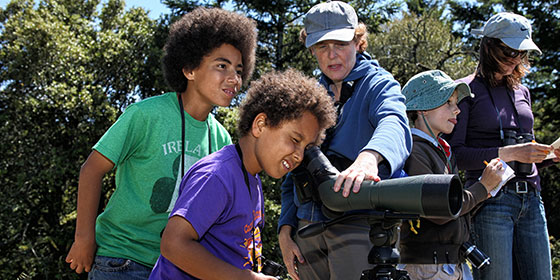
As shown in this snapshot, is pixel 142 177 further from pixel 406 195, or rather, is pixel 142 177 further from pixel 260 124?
pixel 406 195

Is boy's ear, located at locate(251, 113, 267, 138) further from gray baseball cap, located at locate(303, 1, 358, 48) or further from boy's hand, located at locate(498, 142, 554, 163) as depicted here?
boy's hand, located at locate(498, 142, 554, 163)

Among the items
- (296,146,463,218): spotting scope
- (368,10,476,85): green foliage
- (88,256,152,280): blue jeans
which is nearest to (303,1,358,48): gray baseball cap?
(296,146,463,218): spotting scope

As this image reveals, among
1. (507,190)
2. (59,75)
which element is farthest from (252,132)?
(59,75)

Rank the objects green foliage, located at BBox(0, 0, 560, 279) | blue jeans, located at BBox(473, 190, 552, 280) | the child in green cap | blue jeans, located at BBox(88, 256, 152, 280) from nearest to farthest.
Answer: blue jeans, located at BBox(88, 256, 152, 280) → the child in green cap → blue jeans, located at BBox(473, 190, 552, 280) → green foliage, located at BBox(0, 0, 560, 279)

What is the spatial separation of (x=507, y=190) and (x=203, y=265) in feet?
7.14

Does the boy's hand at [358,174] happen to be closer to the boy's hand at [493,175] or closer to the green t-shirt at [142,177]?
the green t-shirt at [142,177]

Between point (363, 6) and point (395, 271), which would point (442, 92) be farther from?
point (363, 6)

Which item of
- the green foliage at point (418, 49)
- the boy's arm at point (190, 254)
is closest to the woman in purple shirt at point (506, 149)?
the boy's arm at point (190, 254)

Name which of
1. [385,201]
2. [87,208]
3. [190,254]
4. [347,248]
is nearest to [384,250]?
[385,201]

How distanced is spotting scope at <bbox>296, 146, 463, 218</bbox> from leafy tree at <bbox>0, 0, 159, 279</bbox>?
27.4 feet

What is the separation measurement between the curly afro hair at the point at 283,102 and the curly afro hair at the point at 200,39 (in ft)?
2.06

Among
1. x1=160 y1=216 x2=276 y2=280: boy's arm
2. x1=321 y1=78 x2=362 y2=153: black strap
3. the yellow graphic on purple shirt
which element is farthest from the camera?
x1=321 y1=78 x2=362 y2=153: black strap

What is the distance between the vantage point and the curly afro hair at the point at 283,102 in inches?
86.8

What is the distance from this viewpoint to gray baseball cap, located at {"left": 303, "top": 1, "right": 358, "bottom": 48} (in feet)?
8.68
